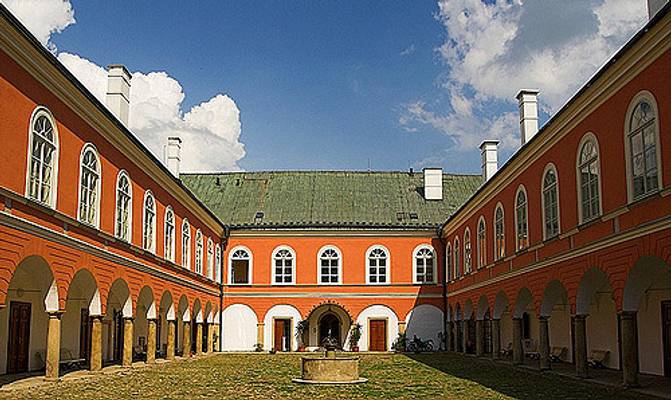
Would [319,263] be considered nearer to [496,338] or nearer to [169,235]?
[169,235]

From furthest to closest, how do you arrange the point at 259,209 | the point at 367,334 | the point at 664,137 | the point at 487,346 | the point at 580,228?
Result: 1. the point at 259,209
2. the point at 367,334
3. the point at 487,346
4. the point at 580,228
5. the point at 664,137

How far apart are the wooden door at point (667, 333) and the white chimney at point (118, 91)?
15784 mm

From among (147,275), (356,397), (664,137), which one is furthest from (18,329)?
(664,137)

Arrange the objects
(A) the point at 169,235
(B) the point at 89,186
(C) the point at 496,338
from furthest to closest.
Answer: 1. (A) the point at 169,235
2. (C) the point at 496,338
3. (B) the point at 89,186

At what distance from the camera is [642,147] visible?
14898 mm

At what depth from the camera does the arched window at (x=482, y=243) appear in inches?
1163

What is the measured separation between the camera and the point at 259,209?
136 feet

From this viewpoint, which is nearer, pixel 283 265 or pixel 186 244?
pixel 186 244

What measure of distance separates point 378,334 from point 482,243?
10.5 metres

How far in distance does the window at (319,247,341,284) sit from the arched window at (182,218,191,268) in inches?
378

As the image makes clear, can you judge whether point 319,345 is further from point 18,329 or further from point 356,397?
point 356,397

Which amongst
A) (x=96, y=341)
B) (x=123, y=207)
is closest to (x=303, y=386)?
(x=96, y=341)

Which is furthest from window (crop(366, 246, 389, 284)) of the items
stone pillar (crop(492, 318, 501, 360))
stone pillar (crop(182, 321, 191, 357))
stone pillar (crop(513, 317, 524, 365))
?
stone pillar (crop(513, 317, 524, 365))

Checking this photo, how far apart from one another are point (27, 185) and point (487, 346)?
2457cm
